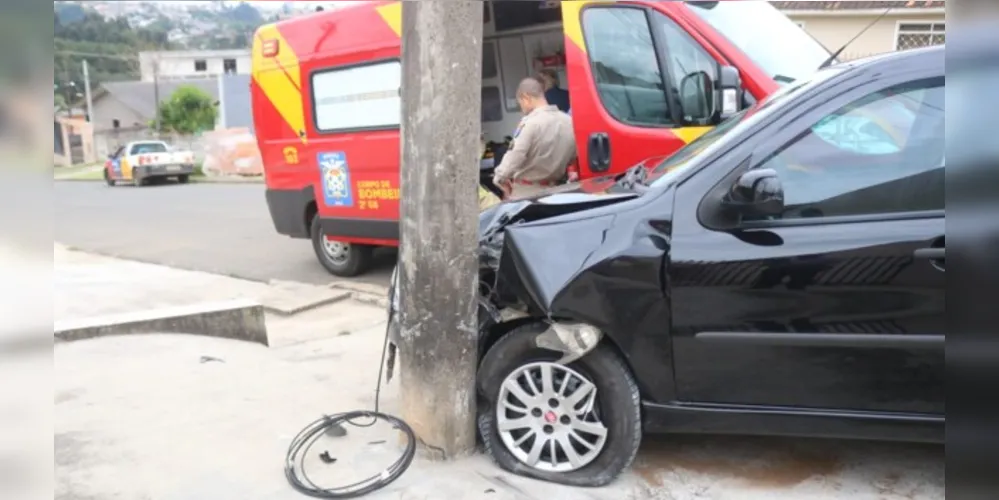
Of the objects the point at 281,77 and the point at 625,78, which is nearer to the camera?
the point at 625,78

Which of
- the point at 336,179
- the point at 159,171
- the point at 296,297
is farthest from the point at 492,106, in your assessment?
the point at 159,171

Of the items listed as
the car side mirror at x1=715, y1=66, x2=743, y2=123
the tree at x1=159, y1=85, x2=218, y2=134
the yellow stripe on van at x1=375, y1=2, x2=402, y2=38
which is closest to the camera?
the car side mirror at x1=715, y1=66, x2=743, y2=123

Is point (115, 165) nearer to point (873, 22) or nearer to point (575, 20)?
point (575, 20)

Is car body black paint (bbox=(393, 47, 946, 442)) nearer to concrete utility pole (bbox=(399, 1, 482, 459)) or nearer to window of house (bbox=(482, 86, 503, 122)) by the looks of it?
concrete utility pole (bbox=(399, 1, 482, 459))

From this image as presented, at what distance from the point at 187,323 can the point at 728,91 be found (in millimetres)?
4065

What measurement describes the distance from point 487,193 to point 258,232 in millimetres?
7212

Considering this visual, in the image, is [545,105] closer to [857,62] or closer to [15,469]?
[857,62]

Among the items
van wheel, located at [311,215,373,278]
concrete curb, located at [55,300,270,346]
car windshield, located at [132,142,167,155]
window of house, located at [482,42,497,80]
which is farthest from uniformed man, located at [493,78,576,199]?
car windshield, located at [132,142,167,155]

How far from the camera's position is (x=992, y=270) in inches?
32.9

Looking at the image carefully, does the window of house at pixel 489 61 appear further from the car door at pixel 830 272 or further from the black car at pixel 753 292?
the car door at pixel 830 272

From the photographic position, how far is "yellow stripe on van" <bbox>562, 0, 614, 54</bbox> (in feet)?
18.2

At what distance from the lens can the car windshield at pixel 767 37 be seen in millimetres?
5363

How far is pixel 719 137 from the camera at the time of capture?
3.32 metres

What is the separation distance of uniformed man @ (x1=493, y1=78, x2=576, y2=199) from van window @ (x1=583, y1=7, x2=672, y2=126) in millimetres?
417
